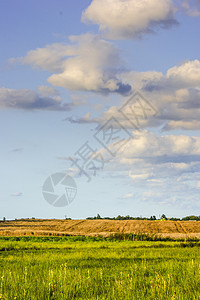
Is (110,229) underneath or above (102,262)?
above

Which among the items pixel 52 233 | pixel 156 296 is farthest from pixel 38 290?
pixel 52 233

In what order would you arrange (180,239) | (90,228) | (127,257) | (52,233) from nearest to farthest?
(127,257) < (180,239) < (52,233) < (90,228)

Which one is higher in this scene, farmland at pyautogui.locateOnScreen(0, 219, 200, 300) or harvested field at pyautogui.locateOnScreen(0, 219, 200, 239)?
harvested field at pyautogui.locateOnScreen(0, 219, 200, 239)

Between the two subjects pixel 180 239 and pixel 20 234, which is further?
pixel 20 234

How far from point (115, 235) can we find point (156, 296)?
150 feet

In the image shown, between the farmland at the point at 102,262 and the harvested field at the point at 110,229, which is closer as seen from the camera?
the farmland at the point at 102,262

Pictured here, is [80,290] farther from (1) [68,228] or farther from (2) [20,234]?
(1) [68,228]

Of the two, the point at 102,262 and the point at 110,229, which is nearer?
the point at 102,262

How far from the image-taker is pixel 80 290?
11.3 meters

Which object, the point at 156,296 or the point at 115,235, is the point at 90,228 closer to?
the point at 115,235

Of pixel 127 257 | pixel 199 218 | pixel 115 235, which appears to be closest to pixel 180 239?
pixel 115 235

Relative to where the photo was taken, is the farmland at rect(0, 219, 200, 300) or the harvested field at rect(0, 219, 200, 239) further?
the harvested field at rect(0, 219, 200, 239)

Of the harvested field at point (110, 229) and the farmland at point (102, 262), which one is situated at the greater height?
the harvested field at point (110, 229)

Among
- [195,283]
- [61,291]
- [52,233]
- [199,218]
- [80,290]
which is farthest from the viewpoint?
[199,218]
